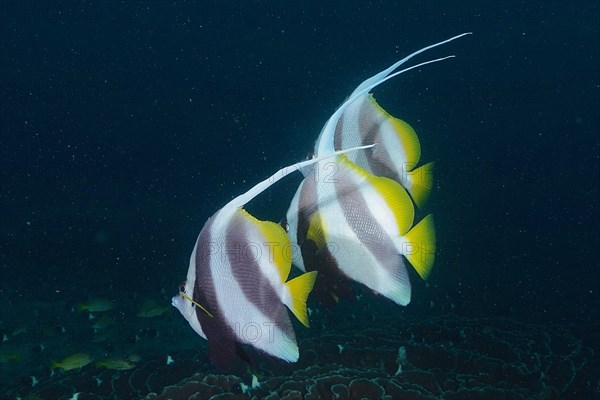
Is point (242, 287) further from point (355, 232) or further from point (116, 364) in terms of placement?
point (116, 364)

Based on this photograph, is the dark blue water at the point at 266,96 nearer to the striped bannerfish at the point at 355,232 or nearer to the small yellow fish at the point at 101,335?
the small yellow fish at the point at 101,335

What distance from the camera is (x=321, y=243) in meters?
2.07

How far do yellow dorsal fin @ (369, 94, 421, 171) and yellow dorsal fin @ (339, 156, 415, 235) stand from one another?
19.6 inches

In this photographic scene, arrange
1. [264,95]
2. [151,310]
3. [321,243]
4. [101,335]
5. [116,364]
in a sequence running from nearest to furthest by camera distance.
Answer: [321,243], [116,364], [151,310], [101,335], [264,95]

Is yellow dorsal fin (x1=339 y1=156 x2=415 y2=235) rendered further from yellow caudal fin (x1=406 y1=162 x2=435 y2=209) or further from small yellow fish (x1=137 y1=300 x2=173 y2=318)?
small yellow fish (x1=137 y1=300 x2=173 y2=318)

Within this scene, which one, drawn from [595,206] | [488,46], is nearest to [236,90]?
[488,46]

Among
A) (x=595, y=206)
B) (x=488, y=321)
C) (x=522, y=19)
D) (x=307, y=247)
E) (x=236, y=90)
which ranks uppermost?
(x=236, y=90)

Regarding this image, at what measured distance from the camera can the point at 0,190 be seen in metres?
29.8

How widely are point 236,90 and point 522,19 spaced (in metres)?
24.6

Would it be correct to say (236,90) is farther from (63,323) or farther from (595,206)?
(63,323)

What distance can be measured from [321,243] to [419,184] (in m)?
0.80

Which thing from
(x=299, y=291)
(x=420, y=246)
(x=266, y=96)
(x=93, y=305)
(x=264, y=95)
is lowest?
(x=93, y=305)

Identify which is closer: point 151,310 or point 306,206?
point 306,206

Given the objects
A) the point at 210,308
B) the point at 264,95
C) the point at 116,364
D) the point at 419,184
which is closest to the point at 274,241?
the point at 210,308
